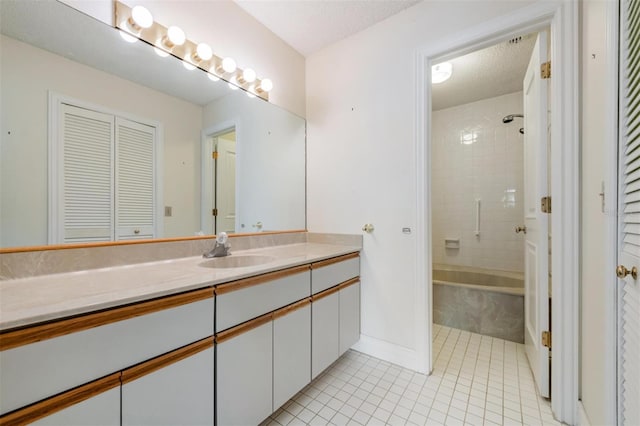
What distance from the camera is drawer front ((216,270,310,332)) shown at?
3.27 feet

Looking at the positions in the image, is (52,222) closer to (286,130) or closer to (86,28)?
(86,28)

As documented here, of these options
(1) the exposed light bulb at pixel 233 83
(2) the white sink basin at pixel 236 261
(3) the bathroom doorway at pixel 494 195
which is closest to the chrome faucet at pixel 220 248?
(2) the white sink basin at pixel 236 261

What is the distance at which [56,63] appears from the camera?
106 cm

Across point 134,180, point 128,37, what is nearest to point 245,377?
point 134,180

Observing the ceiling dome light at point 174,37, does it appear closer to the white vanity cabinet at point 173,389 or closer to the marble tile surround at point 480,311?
the white vanity cabinet at point 173,389

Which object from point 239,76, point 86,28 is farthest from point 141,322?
point 239,76

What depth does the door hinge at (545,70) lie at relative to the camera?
1.37 m

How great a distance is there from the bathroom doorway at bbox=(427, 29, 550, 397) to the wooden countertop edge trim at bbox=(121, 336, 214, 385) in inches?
54.8

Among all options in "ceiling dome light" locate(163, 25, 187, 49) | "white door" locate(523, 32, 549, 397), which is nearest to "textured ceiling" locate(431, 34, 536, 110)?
"white door" locate(523, 32, 549, 397)

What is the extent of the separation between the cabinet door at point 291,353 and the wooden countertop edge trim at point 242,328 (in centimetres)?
7

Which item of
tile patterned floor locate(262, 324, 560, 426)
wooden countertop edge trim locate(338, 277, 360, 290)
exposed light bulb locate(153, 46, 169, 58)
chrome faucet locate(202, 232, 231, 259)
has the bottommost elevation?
tile patterned floor locate(262, 324, 560, 426)

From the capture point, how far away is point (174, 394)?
0.86m

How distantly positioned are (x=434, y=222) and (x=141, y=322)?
329cm

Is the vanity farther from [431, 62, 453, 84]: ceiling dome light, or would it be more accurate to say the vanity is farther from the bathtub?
[431, 62, 453, 84]: ceiling dome light
